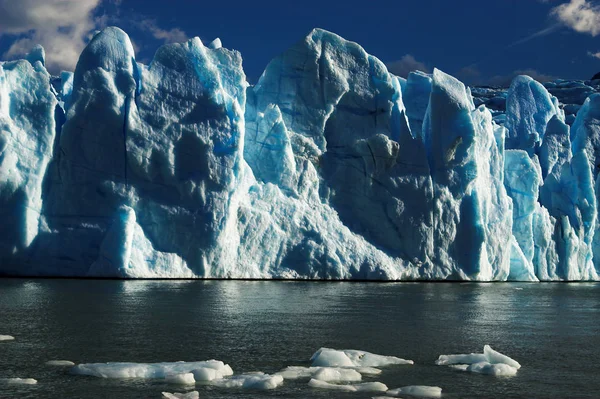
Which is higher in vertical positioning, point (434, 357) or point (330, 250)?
point (330, 250)

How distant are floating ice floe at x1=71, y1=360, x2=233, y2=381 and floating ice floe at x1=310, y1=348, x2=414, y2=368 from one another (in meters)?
1.06

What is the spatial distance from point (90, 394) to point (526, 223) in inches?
1106

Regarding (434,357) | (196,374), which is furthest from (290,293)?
(196,374)

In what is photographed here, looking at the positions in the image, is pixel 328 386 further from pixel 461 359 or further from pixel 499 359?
pixel 499 359

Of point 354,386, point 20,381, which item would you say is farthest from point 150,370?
point 354,386

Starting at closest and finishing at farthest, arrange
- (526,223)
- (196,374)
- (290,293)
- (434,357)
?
(196,374) < (434,357) < (290,293) < (526,223)

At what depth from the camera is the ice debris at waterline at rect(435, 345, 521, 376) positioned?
27.7ft

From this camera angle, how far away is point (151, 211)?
25.3 metres

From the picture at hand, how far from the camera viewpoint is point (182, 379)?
745 cm

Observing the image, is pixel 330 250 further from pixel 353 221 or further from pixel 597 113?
pixel 597 113

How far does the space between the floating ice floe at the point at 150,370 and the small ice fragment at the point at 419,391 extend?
5.88 feet

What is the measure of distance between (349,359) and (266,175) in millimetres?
19872

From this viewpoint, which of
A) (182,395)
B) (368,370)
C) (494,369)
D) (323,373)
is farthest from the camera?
(494,369)

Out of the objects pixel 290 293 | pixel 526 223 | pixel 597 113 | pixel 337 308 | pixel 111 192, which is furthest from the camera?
pixel 597 113
